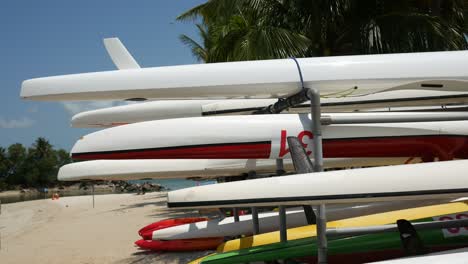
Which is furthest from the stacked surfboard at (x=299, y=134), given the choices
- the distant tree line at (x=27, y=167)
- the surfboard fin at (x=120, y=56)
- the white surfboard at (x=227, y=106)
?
the distant tree line at (x=27, y=167)

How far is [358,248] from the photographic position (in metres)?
3.83

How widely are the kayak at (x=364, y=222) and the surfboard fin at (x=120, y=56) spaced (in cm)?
230

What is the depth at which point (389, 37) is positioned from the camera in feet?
23.2

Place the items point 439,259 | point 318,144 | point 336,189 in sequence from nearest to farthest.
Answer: point 336,189 < point 439,259 < point 318,144

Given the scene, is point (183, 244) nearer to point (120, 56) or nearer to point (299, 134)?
point (120, 56)

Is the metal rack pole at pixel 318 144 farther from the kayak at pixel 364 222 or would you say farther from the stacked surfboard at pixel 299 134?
the kayak at pixel 364 222

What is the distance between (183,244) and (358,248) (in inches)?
167

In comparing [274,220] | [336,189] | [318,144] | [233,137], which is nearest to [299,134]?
[318,144]

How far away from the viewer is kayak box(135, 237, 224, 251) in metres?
6.99

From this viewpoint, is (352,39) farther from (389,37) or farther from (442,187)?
(442,187)

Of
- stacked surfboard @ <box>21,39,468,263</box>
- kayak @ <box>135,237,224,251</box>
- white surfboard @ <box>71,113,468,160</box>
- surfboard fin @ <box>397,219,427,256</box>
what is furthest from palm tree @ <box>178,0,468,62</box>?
surfboard fin @ <box>397,219,427,256</box>

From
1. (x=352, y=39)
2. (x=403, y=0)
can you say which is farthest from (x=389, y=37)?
(x=403, y=0)

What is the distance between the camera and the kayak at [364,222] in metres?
4.37

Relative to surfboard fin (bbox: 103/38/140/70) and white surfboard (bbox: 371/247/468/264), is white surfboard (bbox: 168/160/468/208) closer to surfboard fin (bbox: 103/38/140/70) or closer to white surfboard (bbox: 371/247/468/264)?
white surfboard (bbox: 371/247/468/264)
